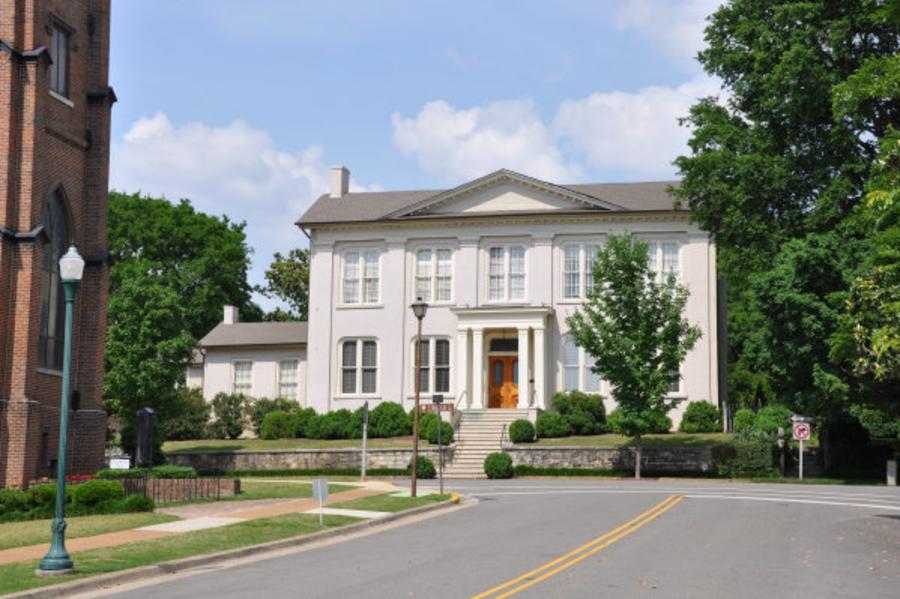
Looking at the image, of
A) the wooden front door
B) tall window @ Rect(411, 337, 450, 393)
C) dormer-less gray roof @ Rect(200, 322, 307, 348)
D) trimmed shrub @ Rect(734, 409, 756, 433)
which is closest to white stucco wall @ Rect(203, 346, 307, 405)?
dormer-less gray roof @ Rect(200, 322, 307, 348)

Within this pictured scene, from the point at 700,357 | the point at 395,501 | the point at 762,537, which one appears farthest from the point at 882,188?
the point at 700,357

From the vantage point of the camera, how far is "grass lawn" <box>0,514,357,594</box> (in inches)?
591

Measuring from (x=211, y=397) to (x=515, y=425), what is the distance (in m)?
18.3

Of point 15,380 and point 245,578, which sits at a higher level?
point 15,380

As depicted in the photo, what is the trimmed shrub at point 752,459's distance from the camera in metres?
40.1

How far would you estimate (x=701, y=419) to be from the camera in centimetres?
4647

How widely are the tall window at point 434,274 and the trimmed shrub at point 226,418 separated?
1004 cm

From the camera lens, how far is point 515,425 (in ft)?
146

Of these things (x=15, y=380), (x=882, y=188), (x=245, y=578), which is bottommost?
(x=245, y=578)

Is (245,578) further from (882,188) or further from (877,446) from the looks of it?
(877,446)

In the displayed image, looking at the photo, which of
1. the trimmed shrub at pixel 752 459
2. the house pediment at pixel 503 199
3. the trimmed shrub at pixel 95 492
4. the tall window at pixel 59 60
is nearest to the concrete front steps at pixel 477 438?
the trimmed shrub at pixel 752 459

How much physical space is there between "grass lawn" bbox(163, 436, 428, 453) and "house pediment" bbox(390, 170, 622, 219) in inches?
414

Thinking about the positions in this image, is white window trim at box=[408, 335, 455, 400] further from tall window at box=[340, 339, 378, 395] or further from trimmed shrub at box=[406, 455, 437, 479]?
trimmed shrub at box=[406, 455, 437, 479]

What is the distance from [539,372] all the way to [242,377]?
15885 mm
